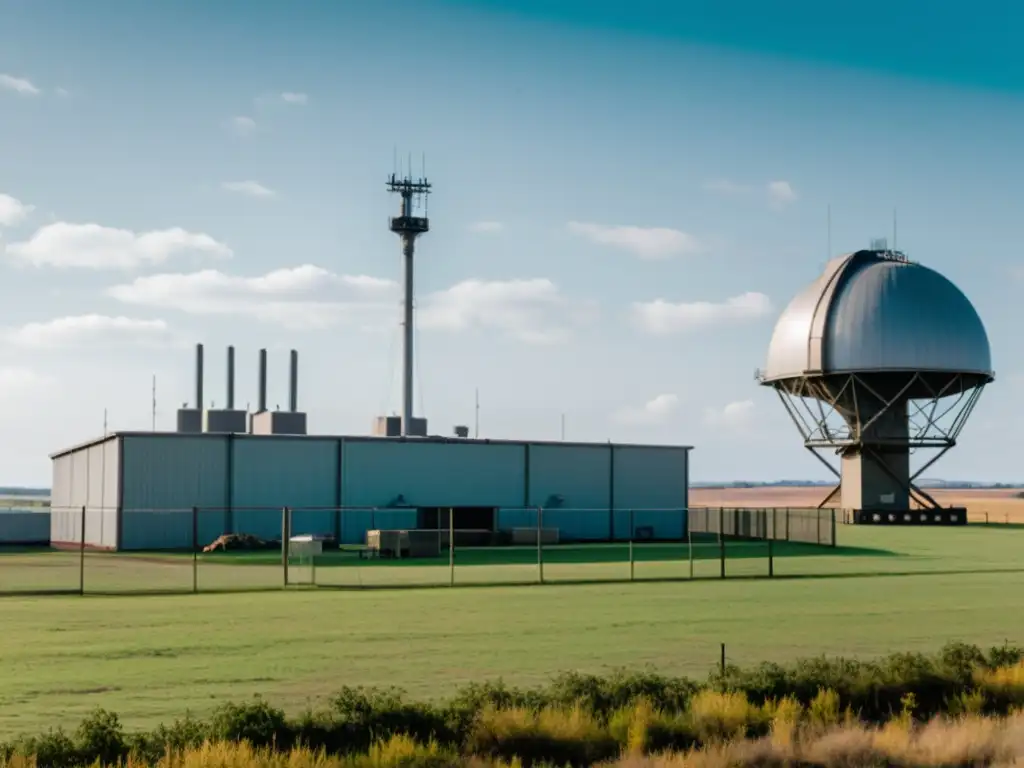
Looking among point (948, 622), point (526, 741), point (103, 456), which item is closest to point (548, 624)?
point (948, 622)

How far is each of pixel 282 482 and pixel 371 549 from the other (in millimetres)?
9740

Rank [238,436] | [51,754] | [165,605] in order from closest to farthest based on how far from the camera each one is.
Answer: [51,754] < [165,605] < [238,436]

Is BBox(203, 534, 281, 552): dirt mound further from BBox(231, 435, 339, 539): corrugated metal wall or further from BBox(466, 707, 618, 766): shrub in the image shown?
BBox(466, 707, 618, 766): shrub

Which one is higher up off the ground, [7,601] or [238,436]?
[238,436]

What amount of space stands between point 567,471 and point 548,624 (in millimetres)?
40243

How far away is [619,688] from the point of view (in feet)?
54.7

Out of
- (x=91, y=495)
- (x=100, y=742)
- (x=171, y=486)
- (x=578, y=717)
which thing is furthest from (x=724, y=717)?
(x=91, y=495)

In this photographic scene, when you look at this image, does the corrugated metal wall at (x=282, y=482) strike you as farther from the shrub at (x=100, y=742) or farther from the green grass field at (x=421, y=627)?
the shrub at (x=100, y=742)

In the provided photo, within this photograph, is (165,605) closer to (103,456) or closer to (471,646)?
(471,646)

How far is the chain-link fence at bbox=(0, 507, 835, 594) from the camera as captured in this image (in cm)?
3825

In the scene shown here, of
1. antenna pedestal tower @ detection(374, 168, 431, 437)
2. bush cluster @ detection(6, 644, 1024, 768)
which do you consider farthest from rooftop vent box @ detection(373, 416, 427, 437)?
bush cluster @ detection(6, 644, 1024, 768)

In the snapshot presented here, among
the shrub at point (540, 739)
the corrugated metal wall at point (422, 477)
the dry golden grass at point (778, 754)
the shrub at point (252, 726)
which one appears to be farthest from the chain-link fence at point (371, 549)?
the dry golden grass at point (778, 754)

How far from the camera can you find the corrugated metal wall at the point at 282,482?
5822 centimetres

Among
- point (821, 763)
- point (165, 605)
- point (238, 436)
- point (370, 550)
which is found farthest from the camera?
point (238, 436)
